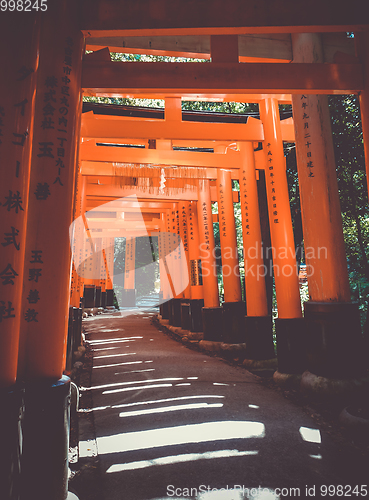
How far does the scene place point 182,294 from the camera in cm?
1262

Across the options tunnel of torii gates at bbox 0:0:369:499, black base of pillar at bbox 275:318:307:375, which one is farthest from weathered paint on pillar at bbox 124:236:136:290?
black base of pillar at bbox 275:318:307:375

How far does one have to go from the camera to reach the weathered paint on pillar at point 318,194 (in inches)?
184

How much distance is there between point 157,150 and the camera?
7348 mm

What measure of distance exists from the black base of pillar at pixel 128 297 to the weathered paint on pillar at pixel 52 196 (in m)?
21.2

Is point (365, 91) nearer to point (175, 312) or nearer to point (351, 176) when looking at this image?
point (351, 176)

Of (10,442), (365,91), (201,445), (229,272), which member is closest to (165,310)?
(229,272)

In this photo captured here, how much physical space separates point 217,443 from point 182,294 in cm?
931

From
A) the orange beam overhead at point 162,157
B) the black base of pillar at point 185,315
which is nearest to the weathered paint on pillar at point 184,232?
the black base of pillar at point 185,315

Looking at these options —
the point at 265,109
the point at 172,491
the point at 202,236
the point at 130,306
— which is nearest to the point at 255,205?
the point at 265,109

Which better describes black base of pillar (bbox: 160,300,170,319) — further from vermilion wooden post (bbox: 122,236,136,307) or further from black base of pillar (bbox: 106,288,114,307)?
black base of pillar (bbox: 106,288,114,307)

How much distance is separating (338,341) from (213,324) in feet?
17.0

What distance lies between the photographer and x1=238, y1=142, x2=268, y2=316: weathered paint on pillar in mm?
6961

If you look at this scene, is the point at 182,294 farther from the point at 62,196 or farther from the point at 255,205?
the point at 62,196

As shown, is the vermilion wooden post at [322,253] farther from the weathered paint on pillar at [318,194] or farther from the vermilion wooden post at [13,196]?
the vermilion wooden post at [13,196]
